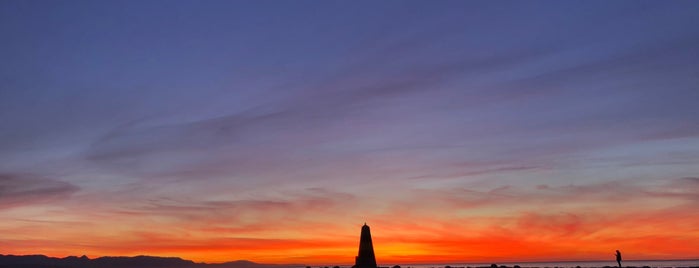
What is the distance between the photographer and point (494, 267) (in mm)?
47000

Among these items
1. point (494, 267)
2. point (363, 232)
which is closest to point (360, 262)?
point (363, 232)

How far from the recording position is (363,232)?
109ft

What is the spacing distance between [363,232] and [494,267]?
1808cm

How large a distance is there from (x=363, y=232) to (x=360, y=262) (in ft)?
5.45

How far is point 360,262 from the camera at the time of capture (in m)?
33.1

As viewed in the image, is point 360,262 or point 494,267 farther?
point 494,267

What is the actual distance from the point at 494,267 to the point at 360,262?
59.1ft

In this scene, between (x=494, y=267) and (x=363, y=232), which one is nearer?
(x=363, y=232)

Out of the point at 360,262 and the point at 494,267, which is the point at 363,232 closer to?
the point at 360,262
